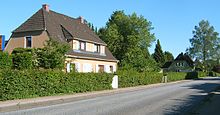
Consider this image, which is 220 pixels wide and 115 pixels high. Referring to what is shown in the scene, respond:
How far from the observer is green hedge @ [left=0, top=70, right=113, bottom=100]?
17.8 metres

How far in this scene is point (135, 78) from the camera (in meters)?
38.2

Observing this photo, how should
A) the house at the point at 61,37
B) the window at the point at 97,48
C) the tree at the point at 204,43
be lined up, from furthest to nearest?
the tree at the point at 204,43 < the window at the point at 97,48 < the house at the point at 61,37

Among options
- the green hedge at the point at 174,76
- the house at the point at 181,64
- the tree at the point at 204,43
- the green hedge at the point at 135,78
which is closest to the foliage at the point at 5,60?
the green hedge at the point at 135,78

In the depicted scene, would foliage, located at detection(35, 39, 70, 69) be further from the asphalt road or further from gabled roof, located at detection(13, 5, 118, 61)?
gabled roof, located at detection(13, 5, 118, 61)

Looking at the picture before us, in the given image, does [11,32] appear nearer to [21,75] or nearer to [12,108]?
[21,75]

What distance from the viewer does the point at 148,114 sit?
13125 millimetres

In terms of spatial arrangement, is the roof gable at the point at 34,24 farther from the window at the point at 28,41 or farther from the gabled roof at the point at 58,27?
the window at the point at 28,41

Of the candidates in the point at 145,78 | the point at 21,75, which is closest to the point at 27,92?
the point at 21,75

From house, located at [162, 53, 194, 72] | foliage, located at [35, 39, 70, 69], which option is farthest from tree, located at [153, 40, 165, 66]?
foliage, located at [35, 39, 70, 69]

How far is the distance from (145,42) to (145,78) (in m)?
28.2

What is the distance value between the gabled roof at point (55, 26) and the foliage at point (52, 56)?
946cm

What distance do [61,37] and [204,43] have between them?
208ft

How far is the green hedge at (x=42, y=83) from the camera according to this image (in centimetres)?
1784

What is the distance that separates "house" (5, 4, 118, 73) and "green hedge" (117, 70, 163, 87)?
538 centimetres
